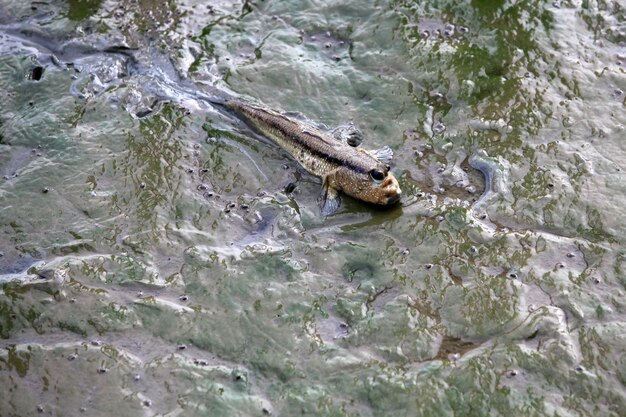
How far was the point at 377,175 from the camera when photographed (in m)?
5.07

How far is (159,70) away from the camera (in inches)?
249

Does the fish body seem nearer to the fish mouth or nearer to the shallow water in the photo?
the fish mouth

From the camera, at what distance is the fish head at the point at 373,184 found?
5.08 meters

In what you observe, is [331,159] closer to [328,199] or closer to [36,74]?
[328,199]

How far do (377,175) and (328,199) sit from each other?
394mm

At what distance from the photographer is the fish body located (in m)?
5.11

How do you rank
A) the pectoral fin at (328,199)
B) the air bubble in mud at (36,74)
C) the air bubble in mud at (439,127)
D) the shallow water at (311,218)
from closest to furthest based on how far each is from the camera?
1. the shallow water at (311,218)
2. the pectoral fin at (328,199)
3. the air bubble in mud at (439,127)
4. the air bubble in mud at (36,74)

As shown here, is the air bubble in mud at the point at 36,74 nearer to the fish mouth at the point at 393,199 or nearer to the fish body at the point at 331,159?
the fish body at the point at 331,159

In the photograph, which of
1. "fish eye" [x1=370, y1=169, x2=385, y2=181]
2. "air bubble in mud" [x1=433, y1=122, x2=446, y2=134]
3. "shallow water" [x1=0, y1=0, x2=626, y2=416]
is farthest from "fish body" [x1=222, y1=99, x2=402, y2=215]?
"air bubble in mud" [x1=433, y1=122, x2=446, y2=134]

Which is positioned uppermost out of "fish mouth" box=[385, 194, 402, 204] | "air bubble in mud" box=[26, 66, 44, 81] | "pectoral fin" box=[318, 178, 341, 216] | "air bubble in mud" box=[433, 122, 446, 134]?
"air bubble in mud" box=[433, 122, 446, 134]

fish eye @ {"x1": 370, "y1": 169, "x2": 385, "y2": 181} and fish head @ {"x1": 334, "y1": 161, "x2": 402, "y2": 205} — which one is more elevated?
fish eye @ {"x1": 370, "y1": 169, "x2": 385, "y2": 181}

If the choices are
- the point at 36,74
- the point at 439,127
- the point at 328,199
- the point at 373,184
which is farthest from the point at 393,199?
the point at 36,74

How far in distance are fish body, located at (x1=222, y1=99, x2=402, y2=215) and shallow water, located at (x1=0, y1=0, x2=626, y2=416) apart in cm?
11

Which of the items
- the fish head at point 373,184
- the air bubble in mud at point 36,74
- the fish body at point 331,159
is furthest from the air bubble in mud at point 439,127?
the air bubble in mud at point 36,74
